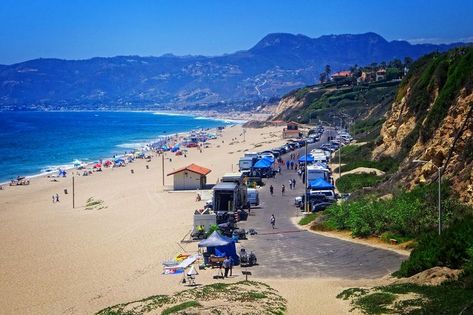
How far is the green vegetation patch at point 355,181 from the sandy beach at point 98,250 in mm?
7981

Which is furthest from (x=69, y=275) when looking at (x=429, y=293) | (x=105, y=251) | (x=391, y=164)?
(x=391, y=164)

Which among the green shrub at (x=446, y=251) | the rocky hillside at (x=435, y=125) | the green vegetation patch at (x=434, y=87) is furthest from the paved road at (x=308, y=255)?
the green vegetation patch at (x=434, y=87)

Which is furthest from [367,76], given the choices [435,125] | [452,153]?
[452,153]

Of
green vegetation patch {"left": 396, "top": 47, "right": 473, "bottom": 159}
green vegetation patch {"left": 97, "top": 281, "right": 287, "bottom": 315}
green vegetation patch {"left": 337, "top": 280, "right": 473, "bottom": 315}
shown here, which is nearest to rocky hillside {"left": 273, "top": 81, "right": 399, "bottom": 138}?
green vegetation patch {"left": 396, "top": 47, "right": 473, "bottom": 159}

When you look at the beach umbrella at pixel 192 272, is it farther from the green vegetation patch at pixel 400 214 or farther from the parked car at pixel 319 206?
the parked car at pixel 319 206

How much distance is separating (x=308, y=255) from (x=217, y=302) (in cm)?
638

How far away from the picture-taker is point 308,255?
1884cm

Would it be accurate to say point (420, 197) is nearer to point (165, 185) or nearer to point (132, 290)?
point (132, 290)

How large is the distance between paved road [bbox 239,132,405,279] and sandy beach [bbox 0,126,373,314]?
1.06 metres

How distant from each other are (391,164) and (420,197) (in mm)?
12051

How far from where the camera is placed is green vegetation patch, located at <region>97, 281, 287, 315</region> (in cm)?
1250

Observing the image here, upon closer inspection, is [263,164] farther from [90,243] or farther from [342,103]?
[342,103]

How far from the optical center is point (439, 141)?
24500mm

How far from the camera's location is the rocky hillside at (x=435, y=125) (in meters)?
22.0
